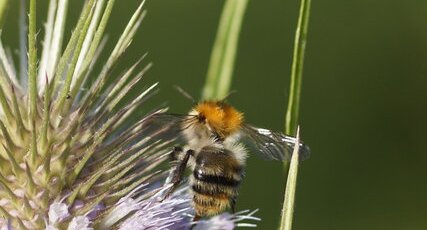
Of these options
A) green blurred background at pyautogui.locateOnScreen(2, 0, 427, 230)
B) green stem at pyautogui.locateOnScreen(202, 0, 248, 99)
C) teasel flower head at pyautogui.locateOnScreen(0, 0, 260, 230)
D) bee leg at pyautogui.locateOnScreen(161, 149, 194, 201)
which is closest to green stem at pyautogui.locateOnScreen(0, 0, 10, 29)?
teasel flower head at pyautogui.locateOnScreen(0, 0, 260, 230)

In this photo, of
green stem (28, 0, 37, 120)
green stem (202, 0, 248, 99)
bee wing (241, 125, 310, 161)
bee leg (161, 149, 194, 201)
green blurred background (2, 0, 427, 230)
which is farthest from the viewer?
green blurred background (2, 0, 427, 230)

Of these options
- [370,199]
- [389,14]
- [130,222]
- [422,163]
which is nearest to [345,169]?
[370,199]

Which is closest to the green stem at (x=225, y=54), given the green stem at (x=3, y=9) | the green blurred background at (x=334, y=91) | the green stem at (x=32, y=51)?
the green stem at (x=3, y=9)

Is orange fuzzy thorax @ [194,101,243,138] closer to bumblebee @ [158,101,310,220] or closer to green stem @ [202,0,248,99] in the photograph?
bumblebee @ [158,101,310,220]

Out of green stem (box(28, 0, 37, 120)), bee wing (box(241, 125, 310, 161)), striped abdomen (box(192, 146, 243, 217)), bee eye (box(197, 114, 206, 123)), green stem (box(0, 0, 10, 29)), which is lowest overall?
striped abdomen (box(192, 146, 243, 217))

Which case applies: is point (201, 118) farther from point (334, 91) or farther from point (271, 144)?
point (334, 91)

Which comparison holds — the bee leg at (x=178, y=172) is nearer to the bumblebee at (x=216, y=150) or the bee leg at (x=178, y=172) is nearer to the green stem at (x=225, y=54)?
the bumblebee at (x=216, y=150)

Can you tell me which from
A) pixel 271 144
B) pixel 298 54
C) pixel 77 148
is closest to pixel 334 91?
pixel 271 144
